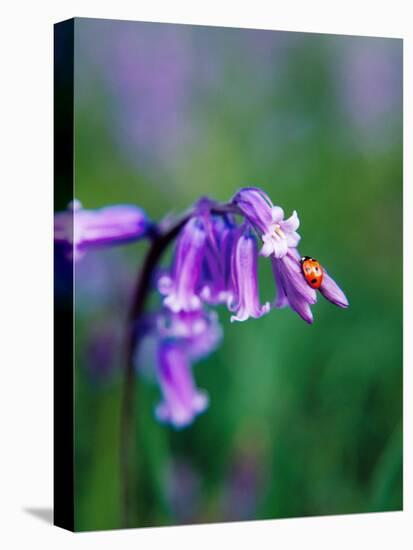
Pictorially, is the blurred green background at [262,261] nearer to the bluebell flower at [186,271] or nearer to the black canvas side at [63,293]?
the black canvas side at [63,293]

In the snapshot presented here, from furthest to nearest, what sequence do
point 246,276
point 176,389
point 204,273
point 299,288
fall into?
point 176,389
point 204,273
point 246,276
point 299,288

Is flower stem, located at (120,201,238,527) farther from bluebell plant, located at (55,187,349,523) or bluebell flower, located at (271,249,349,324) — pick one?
bluebell flower, located at (271,249,349,324)

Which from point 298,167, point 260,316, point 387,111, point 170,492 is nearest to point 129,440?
point 170,492

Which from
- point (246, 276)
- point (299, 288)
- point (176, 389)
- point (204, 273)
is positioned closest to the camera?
point (299, 288)

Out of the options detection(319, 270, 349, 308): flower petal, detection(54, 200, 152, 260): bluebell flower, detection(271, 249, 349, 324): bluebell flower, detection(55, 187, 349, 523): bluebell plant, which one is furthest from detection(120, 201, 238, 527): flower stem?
detection(319, 270, 349, 308): flower petal

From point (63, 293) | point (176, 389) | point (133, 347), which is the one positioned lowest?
point (176, 389)

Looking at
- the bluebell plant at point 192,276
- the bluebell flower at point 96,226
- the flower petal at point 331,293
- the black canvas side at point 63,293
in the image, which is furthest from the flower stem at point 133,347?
the flower petal at point 331,293

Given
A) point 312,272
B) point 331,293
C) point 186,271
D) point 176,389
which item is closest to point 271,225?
point 312,272

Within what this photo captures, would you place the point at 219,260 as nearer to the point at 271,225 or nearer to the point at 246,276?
the point at 246,276
